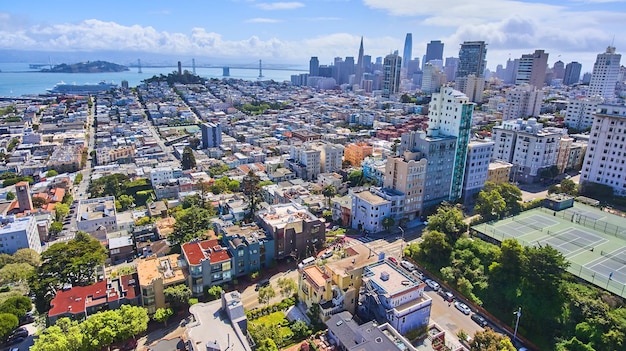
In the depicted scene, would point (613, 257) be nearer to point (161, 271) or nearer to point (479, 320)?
point (479, 320)

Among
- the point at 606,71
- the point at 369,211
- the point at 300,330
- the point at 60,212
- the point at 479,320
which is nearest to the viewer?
the point at 300,330

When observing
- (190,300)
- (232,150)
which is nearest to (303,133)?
(232,150)

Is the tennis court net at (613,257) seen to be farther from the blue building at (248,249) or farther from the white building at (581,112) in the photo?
the white building at (581,112)

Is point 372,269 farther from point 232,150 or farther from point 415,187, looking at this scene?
point 232,150

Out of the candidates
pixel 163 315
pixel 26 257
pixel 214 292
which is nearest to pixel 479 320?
pixel 214 292

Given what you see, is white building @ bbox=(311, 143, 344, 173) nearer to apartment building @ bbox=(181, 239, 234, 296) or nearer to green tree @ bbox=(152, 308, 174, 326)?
apartment building @ bbox=(181, 239, 234, 296)

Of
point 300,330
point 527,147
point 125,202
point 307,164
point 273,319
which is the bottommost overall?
point 273,319

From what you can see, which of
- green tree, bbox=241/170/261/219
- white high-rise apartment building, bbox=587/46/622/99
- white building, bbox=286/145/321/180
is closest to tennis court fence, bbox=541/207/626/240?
white building, bbox=286/145/321/180
